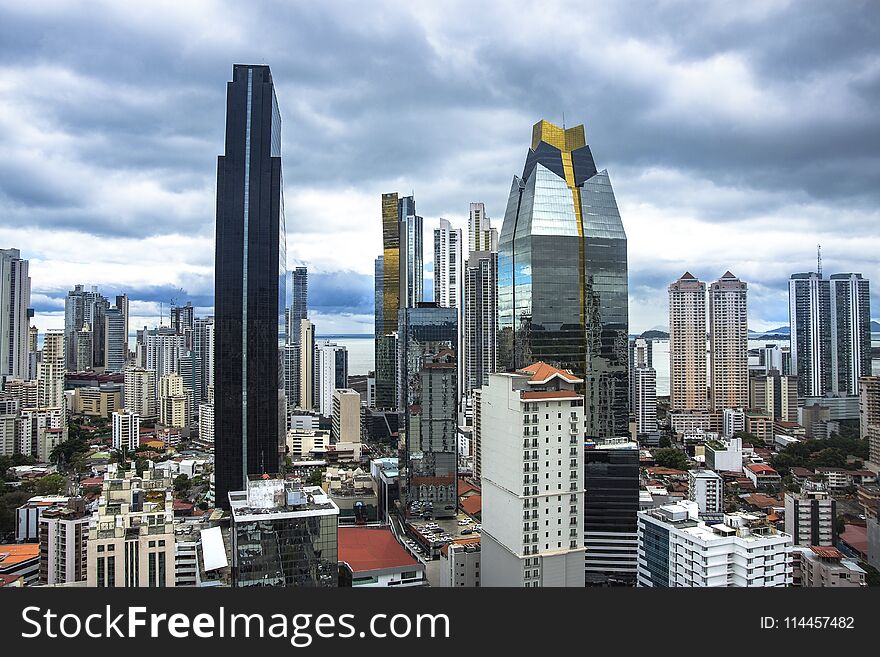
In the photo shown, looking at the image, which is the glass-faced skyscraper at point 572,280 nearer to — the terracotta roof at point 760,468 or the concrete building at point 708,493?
the concrete building at point 708,493

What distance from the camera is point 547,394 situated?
563cm

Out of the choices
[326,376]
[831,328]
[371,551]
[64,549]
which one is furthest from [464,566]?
[326,376]

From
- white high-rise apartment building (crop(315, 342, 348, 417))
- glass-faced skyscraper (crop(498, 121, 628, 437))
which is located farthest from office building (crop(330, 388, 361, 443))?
glass-faced skyscraper (crop(498, 121, 628, 437))

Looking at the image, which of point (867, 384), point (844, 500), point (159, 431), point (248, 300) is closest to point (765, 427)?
point (867, 384)

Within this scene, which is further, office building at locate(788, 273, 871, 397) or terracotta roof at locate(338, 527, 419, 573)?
office building at locate(788, 273, 871, 397)

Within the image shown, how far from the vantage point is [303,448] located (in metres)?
16.6

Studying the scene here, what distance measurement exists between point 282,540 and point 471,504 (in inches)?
260

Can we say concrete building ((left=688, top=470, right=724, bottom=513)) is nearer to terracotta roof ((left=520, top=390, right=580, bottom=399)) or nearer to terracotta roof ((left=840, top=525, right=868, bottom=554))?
terracotta roof ((left=840, top=525, right=868, bottom=554))

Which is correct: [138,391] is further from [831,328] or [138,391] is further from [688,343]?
[831,328]

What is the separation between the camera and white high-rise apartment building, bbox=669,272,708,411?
19797mm

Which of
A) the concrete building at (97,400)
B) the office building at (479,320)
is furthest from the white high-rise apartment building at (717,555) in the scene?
the concrete building at (97,400)

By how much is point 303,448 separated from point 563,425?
39.3 ft

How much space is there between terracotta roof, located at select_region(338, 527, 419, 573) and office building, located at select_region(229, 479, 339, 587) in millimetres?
1381

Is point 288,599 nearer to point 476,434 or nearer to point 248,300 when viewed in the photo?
point 248,300
